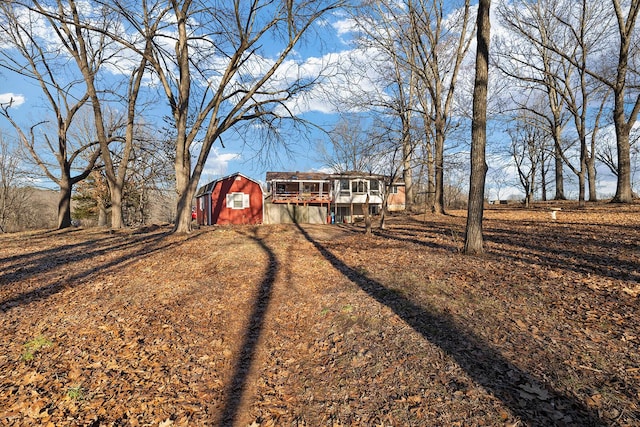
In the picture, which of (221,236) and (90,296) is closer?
(90,296)

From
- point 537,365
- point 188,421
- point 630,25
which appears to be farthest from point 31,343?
point 630,25

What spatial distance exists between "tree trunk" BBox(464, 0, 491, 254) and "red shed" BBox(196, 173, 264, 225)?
770 inches

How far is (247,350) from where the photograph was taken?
183 inches

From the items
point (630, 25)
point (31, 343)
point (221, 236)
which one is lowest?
point (31, 343)

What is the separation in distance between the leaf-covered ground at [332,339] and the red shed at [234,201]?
16.1 meters

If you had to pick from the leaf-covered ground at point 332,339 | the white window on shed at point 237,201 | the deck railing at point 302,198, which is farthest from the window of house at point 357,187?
the leaf-covered ground at point 332,339

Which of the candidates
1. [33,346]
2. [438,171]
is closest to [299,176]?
[438,171]

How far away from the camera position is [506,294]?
212 inches

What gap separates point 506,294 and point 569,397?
2549 mm

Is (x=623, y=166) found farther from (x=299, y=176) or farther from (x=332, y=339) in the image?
(x=299, y=176)

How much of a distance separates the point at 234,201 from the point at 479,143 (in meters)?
20.1

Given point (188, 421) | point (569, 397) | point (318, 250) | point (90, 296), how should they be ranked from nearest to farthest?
point (569, 397) < point (188, 421) < point (90, 296) < point (318, 250)

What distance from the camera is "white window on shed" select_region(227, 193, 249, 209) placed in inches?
977

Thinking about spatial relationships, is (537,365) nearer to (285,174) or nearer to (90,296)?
(90,296)
